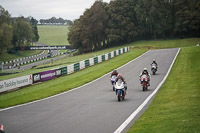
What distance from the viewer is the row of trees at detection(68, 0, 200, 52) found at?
86562 mm

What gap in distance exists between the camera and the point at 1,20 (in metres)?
108

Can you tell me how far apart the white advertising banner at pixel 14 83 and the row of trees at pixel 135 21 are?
61.0 m

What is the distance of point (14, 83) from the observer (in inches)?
1105

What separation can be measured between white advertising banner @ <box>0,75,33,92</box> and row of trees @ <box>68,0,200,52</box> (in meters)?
61.0

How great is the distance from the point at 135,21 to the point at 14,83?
235 feet

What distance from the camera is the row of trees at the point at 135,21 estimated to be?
8656cm

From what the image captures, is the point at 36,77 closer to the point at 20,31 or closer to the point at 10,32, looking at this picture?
the point at 10,32

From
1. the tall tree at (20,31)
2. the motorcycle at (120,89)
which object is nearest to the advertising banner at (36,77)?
the motorcycle at (120,89)

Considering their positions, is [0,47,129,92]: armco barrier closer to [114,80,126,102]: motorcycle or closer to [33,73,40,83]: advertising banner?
[33,73,40,83]: advertising banner

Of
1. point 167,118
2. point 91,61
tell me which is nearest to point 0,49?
point 91,61

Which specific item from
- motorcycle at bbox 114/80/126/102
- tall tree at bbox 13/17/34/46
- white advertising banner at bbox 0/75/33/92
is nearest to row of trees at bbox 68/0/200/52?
tall tree at bbox 13/17/34/46

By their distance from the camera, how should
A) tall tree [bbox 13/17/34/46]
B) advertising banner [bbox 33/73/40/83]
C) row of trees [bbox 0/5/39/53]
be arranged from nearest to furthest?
advertising banner [bbox 33/73/40/83] < row of trees [bbox 0/5/39/53] < tall tree [bbox 13/17/34/46]

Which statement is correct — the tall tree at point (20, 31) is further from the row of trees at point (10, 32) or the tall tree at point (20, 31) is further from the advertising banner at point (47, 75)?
the advertising banner at point (47, 75)

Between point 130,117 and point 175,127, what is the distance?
3243 mm
